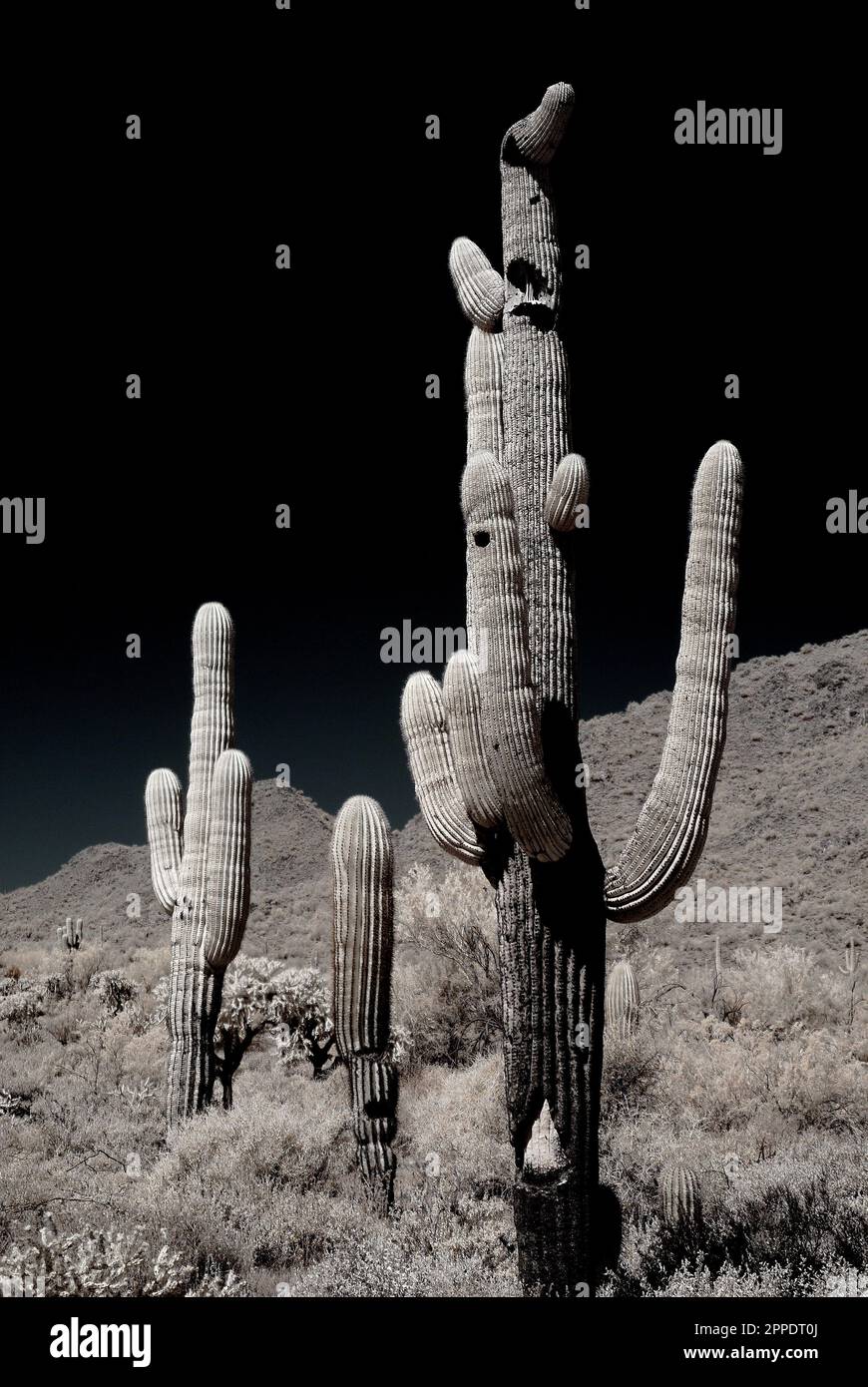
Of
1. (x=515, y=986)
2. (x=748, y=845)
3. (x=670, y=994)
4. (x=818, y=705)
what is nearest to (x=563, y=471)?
(x=515, y=986)

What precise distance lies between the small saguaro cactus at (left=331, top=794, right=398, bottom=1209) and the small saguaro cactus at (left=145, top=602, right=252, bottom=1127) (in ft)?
5.93

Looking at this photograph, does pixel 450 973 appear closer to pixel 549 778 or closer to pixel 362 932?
pixel 362 932

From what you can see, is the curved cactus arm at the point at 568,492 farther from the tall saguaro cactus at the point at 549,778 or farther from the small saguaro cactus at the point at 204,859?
the small saguaro cactus at the point at 204,859

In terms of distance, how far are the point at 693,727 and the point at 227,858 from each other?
449 cm

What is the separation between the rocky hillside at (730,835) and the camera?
17812 millimetres

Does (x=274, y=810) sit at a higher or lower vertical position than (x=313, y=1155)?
higher

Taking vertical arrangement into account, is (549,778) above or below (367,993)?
above

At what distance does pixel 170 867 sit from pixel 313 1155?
110 inches

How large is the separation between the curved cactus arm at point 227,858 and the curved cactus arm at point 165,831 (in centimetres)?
61

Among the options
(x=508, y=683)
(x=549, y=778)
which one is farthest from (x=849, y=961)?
(x=508, y=683)

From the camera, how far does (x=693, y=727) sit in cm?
433

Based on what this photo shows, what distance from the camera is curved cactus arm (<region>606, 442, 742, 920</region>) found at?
14.0ft
